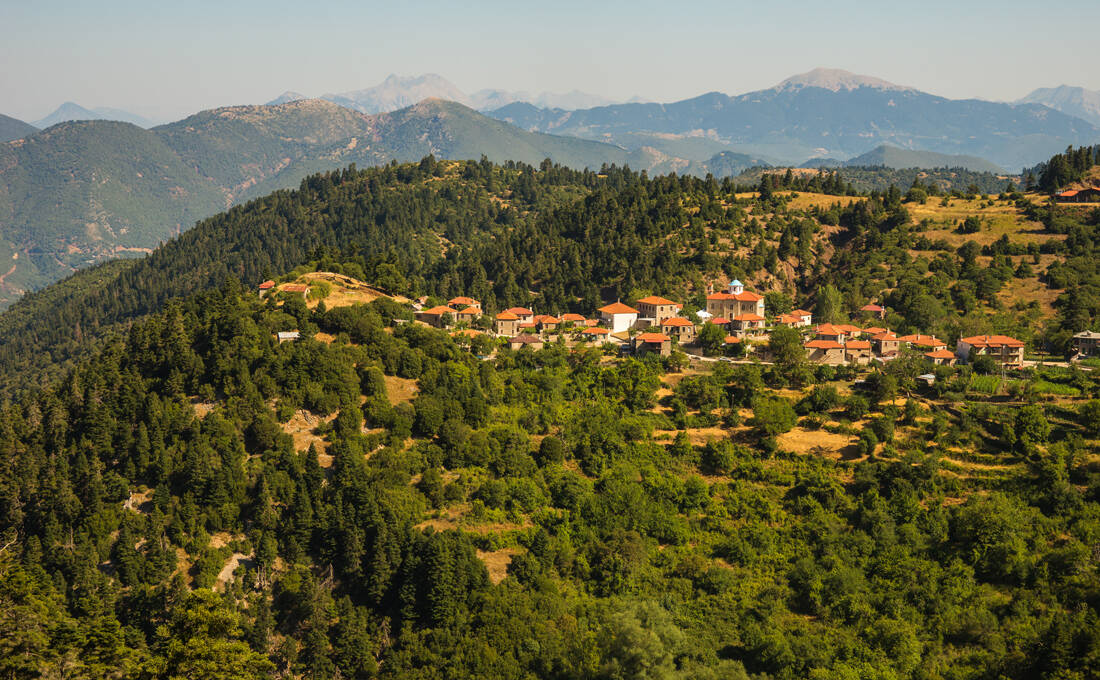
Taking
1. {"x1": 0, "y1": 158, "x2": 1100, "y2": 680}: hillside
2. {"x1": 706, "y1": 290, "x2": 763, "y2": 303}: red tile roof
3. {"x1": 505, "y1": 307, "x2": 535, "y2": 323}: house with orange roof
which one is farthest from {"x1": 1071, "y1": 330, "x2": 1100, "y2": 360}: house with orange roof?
{"x1": 505, "y1": 307, "x2": 535, "y2": 323}: house with orange roof

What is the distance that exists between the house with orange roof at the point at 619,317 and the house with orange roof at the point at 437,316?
15964 millimetres

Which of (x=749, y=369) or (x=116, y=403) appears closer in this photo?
(x=116, y=403)

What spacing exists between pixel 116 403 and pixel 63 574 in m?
16.1

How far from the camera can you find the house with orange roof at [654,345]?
7400 cm

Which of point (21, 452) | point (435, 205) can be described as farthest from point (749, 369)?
point (435, 205)

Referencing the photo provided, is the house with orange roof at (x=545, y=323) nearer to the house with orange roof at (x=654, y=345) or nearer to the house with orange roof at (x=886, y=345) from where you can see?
the house with orange roof at (x=654, y=345)

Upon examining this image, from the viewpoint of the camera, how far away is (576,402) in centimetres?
6719

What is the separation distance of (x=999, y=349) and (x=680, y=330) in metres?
27.4

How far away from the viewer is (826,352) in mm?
71938

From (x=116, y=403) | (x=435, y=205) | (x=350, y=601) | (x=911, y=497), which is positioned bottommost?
(x=350, y=601)

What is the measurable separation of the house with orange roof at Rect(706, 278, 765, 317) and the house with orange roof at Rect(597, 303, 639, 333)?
8.97 m

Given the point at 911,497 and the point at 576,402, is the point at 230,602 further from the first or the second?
the point at 911,497

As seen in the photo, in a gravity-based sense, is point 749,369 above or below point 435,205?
below

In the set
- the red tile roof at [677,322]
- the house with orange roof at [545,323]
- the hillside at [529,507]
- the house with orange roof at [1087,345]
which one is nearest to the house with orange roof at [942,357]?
the hillside at [529,507]
